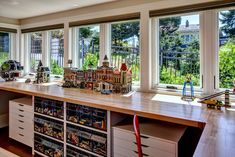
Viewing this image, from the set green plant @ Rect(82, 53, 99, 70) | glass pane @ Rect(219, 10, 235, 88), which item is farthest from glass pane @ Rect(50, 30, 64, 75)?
glass pane @ Rect(219, 10, 235, 88)

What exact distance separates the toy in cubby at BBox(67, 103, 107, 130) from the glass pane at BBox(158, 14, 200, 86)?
3.37ft

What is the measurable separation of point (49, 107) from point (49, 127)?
0.24 metres

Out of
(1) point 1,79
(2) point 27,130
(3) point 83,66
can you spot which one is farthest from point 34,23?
(2) point 27,130

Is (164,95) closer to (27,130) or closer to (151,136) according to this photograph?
(151,136)

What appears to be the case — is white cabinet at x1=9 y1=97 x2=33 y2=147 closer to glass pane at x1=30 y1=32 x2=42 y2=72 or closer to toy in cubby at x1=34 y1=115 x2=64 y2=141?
toy in cubby at x1=34 y1=115 x2=64 y2=141

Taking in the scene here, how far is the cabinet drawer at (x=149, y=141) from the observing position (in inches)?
59.5

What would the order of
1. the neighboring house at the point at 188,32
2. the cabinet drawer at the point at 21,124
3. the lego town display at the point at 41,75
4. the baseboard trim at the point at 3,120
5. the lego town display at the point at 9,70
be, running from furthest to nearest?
the baseboard trim at the point at 3,120, the lego town display at the point at 9,70, the lego town display at the point at 41,75, the cabinet drawer at the point at 21,124, the neighboring house at the point at 188,32

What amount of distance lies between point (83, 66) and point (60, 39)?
765mm

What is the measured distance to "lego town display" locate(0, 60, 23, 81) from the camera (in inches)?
137

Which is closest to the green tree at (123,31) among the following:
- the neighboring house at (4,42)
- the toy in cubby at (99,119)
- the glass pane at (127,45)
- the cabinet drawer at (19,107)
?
the glass pane at (127,45)

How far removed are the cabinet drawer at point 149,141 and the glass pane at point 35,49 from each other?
2.82m

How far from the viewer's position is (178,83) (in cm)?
242

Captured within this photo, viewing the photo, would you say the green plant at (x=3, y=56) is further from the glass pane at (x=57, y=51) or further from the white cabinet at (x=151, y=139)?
the white cabinet at (x=151, y=139)

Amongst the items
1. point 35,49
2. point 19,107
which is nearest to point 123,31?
point 19,107
